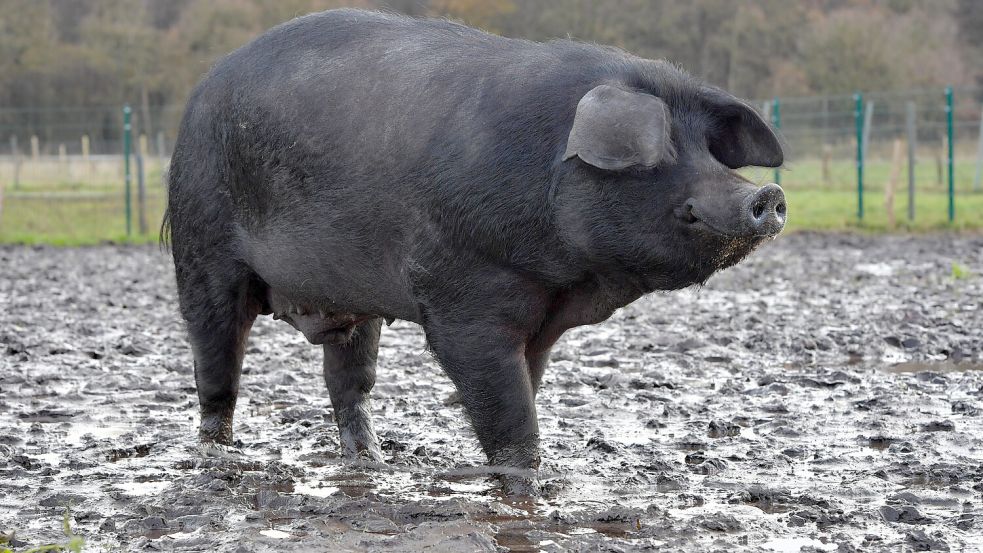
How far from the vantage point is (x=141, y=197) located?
58.0ft

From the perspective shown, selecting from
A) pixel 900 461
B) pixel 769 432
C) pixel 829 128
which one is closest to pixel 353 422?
pixel 769 432

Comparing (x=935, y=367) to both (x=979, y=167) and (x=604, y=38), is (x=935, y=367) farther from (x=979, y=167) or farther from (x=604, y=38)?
(x=604, y=38)

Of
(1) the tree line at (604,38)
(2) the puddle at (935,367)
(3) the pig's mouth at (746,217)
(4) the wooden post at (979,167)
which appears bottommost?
(2) the puddle at (935,367)

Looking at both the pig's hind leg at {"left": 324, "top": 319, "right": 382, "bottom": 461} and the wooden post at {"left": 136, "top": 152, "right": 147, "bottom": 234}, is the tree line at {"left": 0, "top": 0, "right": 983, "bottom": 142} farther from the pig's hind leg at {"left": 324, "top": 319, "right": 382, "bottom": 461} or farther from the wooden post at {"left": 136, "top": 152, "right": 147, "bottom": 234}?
the pig's hind leg at {"left": 324, "top": 319, "right": 382, "bottom": 461}

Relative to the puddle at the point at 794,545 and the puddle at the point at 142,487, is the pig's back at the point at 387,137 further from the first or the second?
the puddle at the point at 794,545

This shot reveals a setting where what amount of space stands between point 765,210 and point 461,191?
38.4 inches

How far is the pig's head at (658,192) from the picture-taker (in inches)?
140

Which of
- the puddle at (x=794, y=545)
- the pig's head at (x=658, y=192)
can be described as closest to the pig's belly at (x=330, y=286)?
the pig's head at (x=658, y=192)

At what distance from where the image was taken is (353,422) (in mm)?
5023

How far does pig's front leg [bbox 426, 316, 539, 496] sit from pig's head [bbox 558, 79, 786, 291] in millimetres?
434

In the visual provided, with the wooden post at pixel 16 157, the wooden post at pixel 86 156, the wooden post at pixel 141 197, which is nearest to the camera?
the wooden post at pixel 141 197

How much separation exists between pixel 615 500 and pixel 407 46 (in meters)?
1.73

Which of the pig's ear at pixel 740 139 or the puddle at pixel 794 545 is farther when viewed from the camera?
the pig's ear at pixel 740 139

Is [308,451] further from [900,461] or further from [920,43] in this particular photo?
[920,43]
